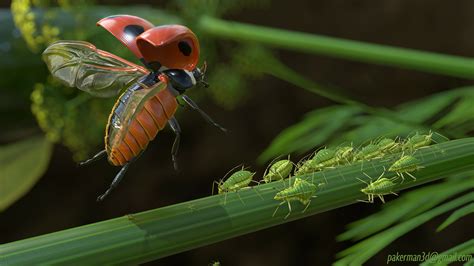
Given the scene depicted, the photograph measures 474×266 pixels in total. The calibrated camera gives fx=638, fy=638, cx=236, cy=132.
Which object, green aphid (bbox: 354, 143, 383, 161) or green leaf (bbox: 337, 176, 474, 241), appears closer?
green aphid (bbox: 354, 143, 383, 161)

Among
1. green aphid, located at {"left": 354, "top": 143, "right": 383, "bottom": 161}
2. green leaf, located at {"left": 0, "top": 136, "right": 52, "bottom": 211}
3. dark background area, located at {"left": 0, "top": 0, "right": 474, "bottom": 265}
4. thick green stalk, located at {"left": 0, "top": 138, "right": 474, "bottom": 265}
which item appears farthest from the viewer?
dark background area, located at {"left": 0, "top": 0, "right": 474, "bottom": 265}

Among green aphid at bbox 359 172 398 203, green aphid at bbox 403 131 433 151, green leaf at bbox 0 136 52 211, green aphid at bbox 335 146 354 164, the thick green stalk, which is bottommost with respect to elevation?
green leaf at bbox 0 136 52 211

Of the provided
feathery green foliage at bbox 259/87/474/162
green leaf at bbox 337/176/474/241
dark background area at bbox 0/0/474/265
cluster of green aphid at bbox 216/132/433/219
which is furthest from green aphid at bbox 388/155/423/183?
dark background area at bbox 0/0/474/265

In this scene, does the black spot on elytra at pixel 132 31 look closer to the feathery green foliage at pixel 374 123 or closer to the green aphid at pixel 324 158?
the green aphid at pixel 324 158

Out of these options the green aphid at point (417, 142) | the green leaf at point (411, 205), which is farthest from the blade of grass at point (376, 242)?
the green aphid at point (417, 142)

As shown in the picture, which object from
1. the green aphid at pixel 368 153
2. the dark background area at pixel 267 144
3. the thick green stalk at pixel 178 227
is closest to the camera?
the thick green stalk at pixel 178 227

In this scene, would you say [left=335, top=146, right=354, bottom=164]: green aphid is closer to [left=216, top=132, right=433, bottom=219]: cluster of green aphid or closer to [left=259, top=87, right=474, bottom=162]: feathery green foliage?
[left=216, top=132, right=433, bottom=219]: cluster of green aphid

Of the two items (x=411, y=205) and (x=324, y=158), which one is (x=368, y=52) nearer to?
(x=411, y=205)
